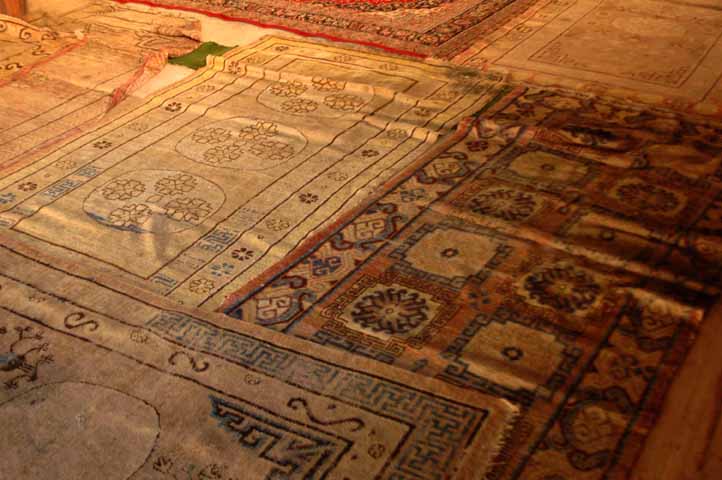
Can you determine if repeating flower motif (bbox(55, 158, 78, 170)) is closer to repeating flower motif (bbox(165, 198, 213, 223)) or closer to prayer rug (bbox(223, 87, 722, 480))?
repeating flower motif (bbox(165, 198, 213, 223))

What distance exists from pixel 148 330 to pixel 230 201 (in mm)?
869

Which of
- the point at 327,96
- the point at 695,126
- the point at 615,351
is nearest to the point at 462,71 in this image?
the point at 327,96

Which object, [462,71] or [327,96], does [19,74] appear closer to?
[327,96]

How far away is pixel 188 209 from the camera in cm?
302

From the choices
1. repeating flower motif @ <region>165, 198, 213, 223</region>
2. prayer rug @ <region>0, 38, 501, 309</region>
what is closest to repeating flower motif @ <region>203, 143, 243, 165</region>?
prayer rug @ <region>0, 38, 501, 309</region>

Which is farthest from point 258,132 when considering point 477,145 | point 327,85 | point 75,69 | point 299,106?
point 75,69

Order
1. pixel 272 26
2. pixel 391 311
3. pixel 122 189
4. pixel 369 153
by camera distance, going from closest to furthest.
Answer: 1. pixel 391 311
2. pixel 122 189
3. pixel 369 153
4. pixel 272 26

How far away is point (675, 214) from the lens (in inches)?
114

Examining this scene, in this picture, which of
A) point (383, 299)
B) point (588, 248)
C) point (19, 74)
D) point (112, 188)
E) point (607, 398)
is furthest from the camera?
point (19, 74)

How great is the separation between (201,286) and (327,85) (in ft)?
5.75

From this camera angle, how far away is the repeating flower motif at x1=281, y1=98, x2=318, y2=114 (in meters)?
3.80

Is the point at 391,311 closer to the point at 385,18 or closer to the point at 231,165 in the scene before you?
the point at 231,165

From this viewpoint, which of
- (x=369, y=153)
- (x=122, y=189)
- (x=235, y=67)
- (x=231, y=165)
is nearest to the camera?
(x=122, y=189)

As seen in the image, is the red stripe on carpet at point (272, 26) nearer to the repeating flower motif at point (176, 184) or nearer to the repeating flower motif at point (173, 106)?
the repeating flower motif at point (173, 106)
